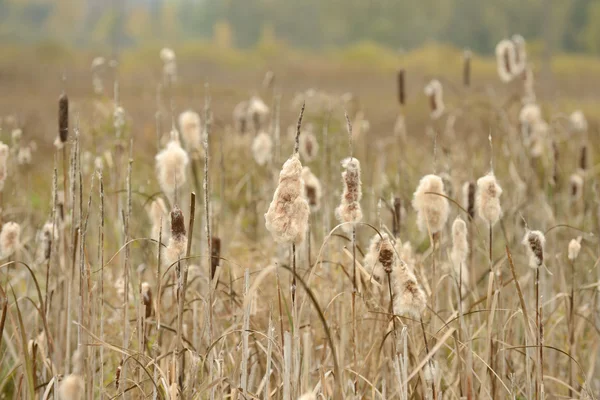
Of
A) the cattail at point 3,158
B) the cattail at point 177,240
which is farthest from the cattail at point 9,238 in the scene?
the cattail at point 177,240

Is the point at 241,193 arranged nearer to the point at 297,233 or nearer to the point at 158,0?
the point at 297,233

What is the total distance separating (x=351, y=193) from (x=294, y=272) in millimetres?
286

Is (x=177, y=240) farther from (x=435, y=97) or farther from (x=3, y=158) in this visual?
(x=435, y=97)

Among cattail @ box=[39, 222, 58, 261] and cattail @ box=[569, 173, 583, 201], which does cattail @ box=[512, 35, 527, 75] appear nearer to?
cattail @ box=[569, 173, 583, 201]

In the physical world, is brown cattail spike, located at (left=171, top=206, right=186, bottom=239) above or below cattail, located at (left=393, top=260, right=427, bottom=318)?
above

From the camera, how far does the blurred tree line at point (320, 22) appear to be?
1850 inches

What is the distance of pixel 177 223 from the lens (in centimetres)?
126

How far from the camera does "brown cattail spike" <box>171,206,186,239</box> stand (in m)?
1.23

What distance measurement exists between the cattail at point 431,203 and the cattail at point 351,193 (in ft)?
0.71

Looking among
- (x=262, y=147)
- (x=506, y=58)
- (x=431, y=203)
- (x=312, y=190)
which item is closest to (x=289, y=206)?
(x=431, y=203)

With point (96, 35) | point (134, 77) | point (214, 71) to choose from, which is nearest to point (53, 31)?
point (96, 35)

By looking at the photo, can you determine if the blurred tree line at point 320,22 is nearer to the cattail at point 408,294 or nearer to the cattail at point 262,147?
the cattail at point 262,147

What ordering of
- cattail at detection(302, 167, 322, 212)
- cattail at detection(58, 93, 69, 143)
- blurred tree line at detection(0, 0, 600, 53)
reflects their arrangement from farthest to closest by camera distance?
blurred tree line at detection(0, 0, 600, 53), cattail at detection(302, 167, 322, 212), cattail at detection(58, 93, 69, 143)

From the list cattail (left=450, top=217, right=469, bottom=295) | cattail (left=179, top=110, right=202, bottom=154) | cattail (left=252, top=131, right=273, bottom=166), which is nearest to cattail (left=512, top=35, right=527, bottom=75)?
cattail (left=252, top=131, right=273, bottom=166)
